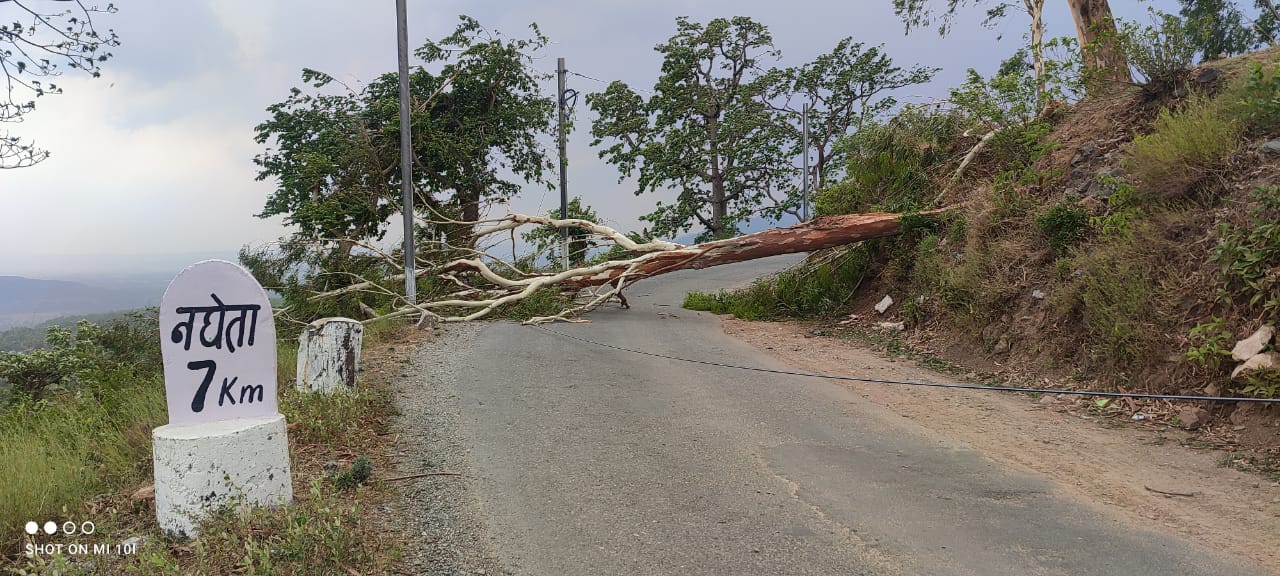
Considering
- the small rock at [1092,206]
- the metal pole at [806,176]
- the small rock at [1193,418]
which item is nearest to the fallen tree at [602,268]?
the small rock at [1092,206]

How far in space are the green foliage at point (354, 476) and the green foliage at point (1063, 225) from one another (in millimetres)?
7369

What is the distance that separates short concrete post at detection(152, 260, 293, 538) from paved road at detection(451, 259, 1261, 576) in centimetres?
124

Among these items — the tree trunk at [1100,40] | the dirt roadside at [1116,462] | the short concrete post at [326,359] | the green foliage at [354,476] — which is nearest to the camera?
the dirt roadside at [1116,462]

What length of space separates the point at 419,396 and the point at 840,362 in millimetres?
4871

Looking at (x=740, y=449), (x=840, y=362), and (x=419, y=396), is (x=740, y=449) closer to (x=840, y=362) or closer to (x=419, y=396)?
(x=419, y=396)

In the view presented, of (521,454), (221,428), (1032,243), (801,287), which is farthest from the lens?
(801,287)

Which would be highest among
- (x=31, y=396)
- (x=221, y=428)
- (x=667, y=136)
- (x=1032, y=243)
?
(x=667, y=136)

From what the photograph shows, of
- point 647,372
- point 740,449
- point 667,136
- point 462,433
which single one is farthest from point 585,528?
point 667,136

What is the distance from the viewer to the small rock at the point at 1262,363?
5255mm

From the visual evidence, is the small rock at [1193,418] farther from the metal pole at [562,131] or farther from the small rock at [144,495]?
the metal pole at [562,131]

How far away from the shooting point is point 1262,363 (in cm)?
530

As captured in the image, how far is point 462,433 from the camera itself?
5.68 m

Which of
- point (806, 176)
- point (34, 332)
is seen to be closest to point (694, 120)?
point (806, 176)

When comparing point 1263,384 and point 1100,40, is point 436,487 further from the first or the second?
point 1100,40
